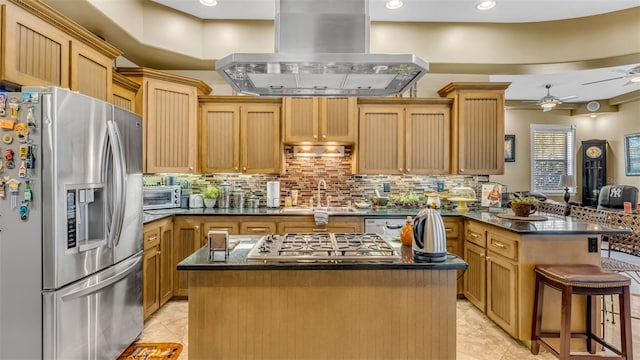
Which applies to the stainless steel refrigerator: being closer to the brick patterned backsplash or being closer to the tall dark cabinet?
the brick patterned backsplash

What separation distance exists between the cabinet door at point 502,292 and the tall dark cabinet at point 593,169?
22.4 feet

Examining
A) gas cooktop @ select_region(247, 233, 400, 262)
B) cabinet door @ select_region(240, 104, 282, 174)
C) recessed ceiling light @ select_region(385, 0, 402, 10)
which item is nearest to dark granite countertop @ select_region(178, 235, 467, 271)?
gas cooktop @ select_region(247, 233, 400, 262)

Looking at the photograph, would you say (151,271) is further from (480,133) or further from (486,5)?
(486,5)

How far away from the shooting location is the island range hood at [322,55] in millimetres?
1714

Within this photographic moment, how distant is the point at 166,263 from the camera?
3.49 metres

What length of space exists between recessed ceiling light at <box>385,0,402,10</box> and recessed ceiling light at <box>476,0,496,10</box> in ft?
2.73

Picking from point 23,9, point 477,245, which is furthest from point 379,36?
point 23,9

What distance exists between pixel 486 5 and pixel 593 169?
677 centimetres

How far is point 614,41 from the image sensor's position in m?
3.71

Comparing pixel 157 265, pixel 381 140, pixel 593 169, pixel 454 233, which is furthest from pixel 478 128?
pixel 593 169

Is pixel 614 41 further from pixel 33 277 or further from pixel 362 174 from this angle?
pixel 33 277

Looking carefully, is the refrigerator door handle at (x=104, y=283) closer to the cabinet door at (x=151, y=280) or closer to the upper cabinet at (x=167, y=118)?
the cabinet door at (x=151, y=280)

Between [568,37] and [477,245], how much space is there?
2764mm

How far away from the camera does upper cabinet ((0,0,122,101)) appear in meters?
1.97
